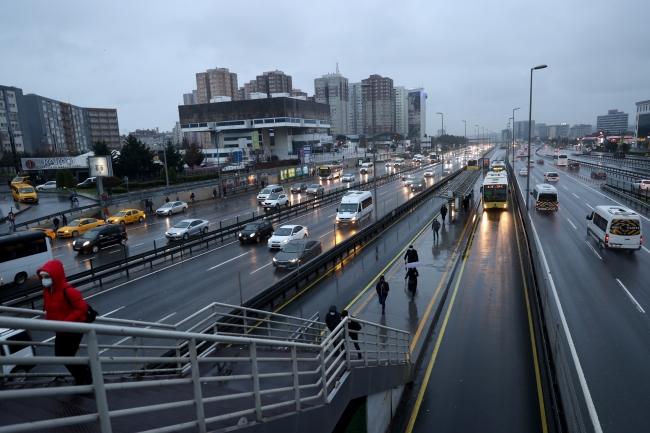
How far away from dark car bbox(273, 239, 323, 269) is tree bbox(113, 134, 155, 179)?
43814 mm

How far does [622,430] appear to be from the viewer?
8.39 metres

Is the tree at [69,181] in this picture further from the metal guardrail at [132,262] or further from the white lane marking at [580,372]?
the white lane marking at [580,372]

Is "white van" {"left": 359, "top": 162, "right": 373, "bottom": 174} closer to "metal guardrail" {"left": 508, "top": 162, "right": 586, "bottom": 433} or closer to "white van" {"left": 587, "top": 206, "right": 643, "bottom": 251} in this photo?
"white van" {"left": 587, "top": 206, "right": 643, "bottom": 251}

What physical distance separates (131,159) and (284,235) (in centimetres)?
4058

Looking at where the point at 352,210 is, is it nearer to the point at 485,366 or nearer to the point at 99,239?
the point at 99,239

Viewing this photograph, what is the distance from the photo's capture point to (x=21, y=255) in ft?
60.3

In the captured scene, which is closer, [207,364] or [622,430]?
[207,364]

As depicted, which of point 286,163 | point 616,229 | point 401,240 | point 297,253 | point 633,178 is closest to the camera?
point 297,253

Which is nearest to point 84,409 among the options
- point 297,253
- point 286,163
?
point 297,253

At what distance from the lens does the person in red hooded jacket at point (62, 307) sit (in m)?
4.00

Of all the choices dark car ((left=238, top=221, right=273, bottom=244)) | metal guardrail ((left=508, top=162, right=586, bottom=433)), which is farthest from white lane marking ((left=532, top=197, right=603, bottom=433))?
dark car ((left=238, top=221, right=273, bottom=244))

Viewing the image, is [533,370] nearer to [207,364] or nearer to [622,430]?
[622,430]

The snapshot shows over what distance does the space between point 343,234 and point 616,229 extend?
50.4 ft

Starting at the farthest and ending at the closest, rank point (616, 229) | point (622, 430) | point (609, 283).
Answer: point (616, 229) < point (609, 283) < point (622, 430)
